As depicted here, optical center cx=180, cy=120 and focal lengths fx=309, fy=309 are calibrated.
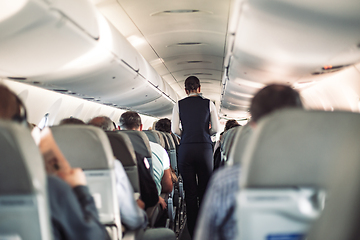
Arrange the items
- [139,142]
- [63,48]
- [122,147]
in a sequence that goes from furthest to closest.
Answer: [63,48]
[139,142]
[122,147]

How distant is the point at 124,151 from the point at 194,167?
1.46 meters

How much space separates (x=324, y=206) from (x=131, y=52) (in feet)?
16.0

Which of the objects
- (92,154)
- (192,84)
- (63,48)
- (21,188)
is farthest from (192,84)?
(21,188)

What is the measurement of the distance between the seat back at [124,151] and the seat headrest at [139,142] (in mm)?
431

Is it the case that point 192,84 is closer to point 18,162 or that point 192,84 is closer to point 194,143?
point 194,143

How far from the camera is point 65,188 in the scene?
119cm

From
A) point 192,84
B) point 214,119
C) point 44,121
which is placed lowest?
point 214,119

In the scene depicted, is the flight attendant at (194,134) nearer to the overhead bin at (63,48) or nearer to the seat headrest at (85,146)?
the overhead bin at (63,48)

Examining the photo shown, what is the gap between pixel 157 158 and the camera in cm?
331

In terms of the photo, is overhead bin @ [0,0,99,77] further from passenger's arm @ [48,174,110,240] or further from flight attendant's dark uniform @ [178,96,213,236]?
passenger's arm @ [48,174,110,240]

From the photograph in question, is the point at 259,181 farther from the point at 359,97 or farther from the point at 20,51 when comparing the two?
the point at 359,97

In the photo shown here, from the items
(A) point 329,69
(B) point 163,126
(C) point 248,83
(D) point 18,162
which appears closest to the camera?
(D) point 18,162

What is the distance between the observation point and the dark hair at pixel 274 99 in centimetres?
127

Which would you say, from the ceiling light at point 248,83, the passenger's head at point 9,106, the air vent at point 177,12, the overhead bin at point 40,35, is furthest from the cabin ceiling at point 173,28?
the passenger's head at point 9,106
